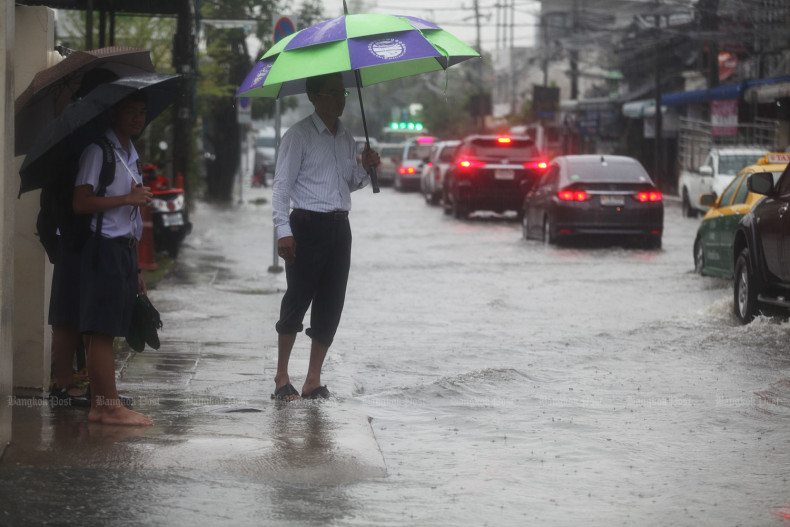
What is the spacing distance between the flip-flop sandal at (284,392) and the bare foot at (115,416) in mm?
1179

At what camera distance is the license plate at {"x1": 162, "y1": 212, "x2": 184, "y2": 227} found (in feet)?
59.8

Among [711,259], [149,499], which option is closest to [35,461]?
[149,499]

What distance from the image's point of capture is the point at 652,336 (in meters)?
11.2

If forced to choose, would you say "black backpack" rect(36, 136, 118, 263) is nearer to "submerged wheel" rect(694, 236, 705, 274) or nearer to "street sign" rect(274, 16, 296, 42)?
"street sign" rect(274, 16, 296, 42)

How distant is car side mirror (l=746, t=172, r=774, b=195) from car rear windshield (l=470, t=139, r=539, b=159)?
61.3ft

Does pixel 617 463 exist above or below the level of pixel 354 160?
below

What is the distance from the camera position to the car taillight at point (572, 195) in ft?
69.6

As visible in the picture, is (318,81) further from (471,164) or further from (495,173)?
(471,164)

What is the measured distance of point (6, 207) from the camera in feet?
19.1

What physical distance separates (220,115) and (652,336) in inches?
1178

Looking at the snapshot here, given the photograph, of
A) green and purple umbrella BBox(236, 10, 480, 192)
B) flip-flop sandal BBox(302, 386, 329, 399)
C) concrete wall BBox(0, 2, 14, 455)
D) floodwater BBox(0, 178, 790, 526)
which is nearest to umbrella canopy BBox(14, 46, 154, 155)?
green and purple umbrella BBox(236, 10, 480, 192)

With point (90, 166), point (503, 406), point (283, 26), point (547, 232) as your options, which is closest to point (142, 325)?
point (90, 166)

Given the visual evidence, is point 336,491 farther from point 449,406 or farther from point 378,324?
point 378,324

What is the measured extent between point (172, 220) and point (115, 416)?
1179 centimetres
